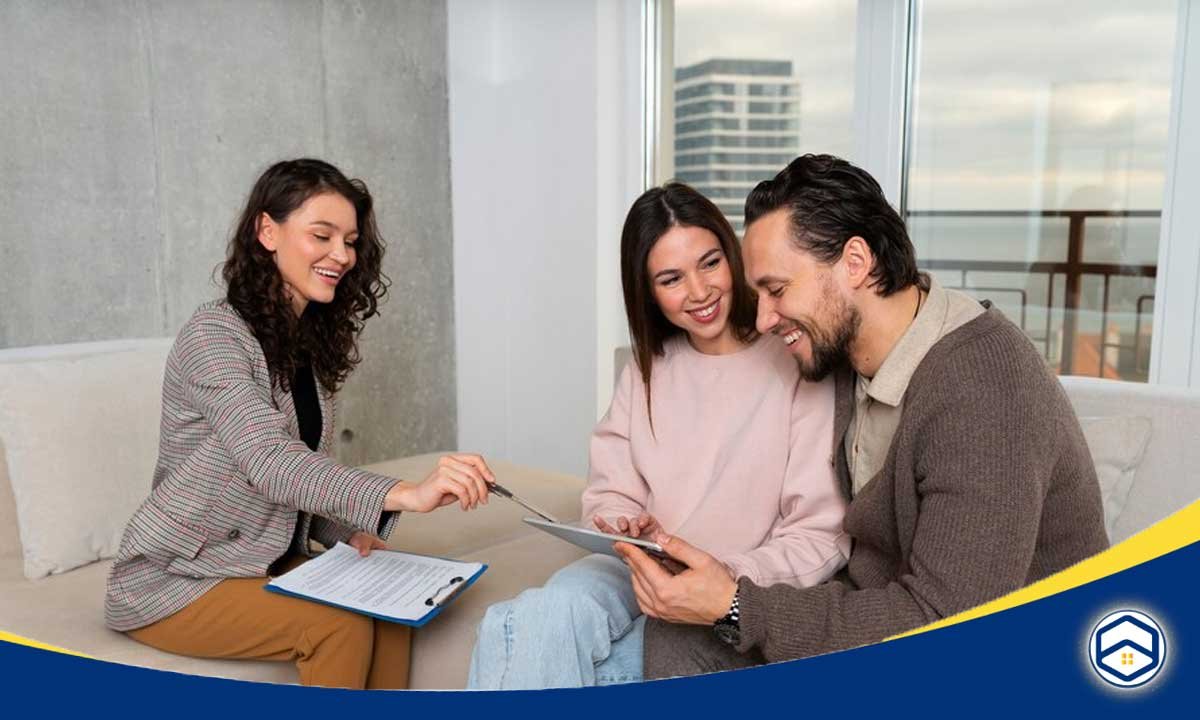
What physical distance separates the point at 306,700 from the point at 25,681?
0.35 metres

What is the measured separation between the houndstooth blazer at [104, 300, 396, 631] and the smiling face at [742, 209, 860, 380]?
0.65 m

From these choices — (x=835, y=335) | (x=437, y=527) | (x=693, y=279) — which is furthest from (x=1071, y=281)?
(x=437, y=527)

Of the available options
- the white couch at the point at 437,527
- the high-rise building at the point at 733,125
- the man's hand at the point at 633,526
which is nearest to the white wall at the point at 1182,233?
the white couch at the point at 437,527

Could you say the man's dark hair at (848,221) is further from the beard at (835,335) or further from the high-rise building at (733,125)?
the high-rise building at (733,125)

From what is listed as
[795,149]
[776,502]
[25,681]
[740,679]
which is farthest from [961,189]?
[25,681]

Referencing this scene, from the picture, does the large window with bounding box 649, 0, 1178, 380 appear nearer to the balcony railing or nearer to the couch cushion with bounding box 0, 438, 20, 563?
the balcony railing

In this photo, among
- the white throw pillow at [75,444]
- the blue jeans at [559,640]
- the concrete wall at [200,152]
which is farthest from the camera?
the concrete wall at [200,152]

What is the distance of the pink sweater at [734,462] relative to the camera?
161 centimetres

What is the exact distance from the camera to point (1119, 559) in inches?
44.2

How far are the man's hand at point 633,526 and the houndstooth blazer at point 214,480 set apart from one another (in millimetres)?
349

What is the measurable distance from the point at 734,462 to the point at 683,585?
37cm

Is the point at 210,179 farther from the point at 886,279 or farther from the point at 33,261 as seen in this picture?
the point at 886,279

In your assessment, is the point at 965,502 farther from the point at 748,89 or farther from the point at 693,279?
the point at 748,89

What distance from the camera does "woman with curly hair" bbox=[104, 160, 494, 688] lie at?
158cm
